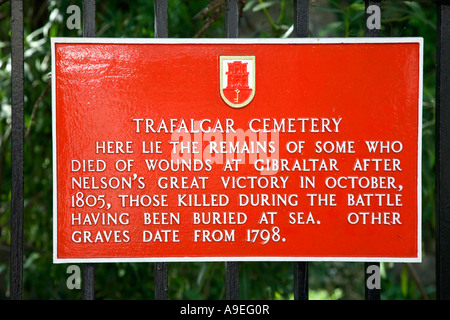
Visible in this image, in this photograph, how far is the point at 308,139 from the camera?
8.93ft

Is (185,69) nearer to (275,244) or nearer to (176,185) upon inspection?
(176,185)

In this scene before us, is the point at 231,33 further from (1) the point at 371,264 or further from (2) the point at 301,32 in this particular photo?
(1) the point at 371,264

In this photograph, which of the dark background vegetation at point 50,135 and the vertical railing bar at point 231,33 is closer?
the vertical railing bar at point 231,33

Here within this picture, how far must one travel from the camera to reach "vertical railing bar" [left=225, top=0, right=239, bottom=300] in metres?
2.70

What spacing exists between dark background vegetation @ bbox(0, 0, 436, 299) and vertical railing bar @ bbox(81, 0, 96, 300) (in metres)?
1.31

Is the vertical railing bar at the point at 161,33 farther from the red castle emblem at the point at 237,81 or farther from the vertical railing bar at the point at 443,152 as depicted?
the vertical railing bar at the point at 443,152

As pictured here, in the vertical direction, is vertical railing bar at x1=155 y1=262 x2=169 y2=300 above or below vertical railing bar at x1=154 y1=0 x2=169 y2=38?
below

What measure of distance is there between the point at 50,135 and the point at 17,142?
6.86ft

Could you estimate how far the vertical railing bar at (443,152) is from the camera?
2.76 meters

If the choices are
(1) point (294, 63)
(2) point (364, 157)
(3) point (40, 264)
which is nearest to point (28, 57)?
(3) point (40, 264)

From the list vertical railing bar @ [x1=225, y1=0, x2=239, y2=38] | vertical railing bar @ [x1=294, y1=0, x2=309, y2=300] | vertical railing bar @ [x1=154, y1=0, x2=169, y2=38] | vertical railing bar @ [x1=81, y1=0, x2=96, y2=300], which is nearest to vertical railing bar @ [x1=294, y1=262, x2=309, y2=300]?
vertical railing bar @ [x1=294, y1=0, x2=309, y2=300]

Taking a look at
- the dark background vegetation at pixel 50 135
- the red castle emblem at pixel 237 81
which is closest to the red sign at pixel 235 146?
the red castle emblem at pixel 237 81

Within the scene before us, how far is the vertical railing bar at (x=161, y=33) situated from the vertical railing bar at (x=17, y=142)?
0.65m

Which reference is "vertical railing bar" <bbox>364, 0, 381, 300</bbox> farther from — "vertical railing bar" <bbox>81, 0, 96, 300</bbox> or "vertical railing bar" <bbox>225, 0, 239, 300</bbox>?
"vertical railing bar" <bbox>81, 0, 96, 300</bbox>
